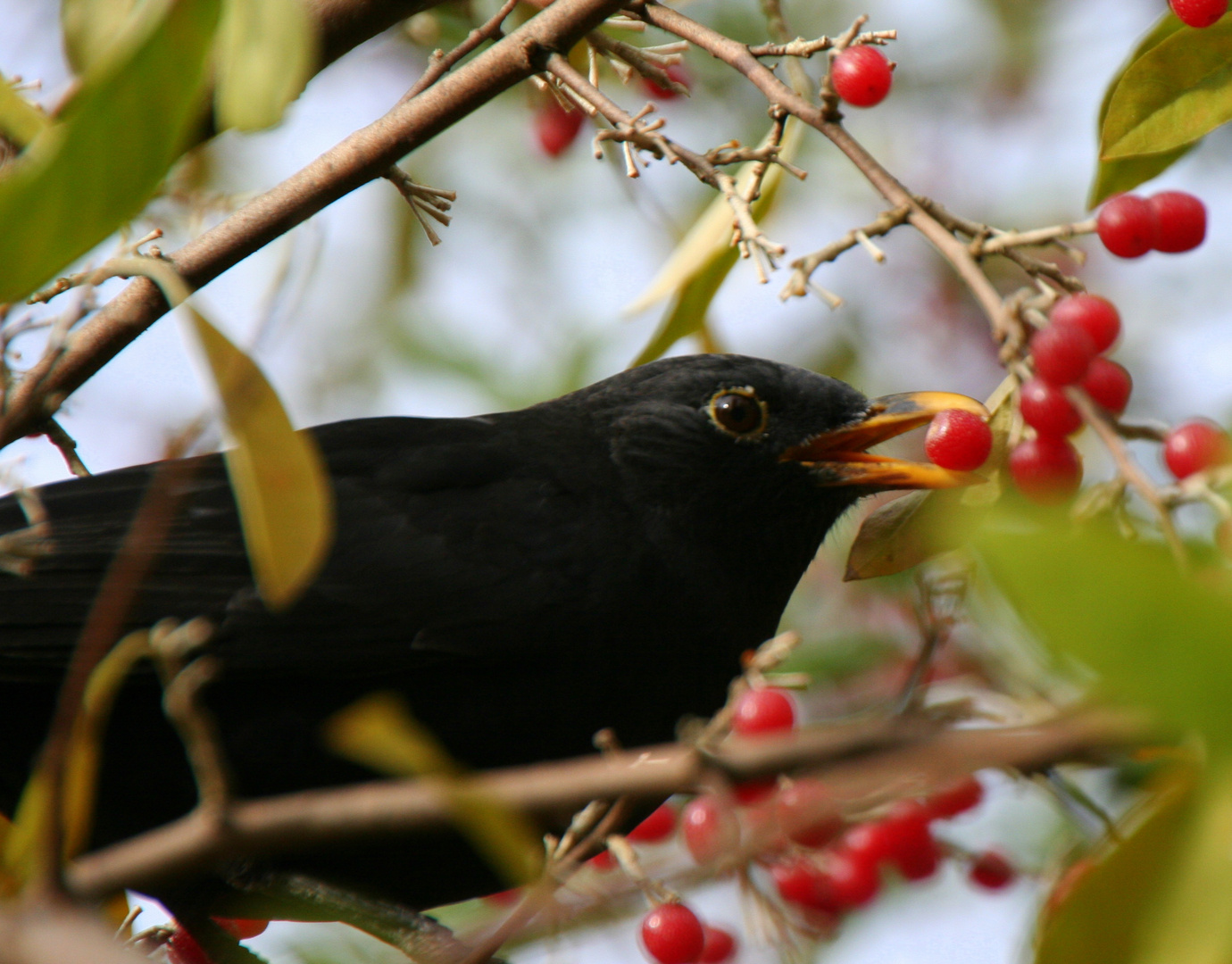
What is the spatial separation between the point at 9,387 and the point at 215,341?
0.80 m

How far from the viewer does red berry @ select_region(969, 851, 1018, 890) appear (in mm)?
3189

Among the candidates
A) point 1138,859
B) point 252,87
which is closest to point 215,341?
point 252,87

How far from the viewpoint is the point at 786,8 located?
5.84m

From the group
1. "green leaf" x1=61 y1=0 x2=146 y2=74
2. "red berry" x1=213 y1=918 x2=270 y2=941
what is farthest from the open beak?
"green leaf" x1=61 y1=0 x2=146 y2=74

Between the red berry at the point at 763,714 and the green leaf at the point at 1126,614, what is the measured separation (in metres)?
1.05

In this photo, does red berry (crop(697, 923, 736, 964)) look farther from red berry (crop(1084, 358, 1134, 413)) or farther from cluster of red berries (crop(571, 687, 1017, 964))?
red berry (crop(1084, 358, 1134, 413))

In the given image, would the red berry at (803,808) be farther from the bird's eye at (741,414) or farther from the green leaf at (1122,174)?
the green leaf at (1122,174)

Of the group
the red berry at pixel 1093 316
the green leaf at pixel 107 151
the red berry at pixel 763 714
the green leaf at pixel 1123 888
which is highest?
the green leaf at pixel 107 151

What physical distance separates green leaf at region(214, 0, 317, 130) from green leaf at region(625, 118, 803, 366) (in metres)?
1.41

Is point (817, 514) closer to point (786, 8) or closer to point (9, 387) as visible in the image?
point (9, 387)

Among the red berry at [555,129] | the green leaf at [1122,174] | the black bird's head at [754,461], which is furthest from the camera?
the red berry at [555,129]

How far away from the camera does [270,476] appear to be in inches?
53.1

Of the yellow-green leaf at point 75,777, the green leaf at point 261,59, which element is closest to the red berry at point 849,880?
the yellow-green leaf at point 75,777

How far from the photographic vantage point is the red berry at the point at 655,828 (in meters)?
3.37
